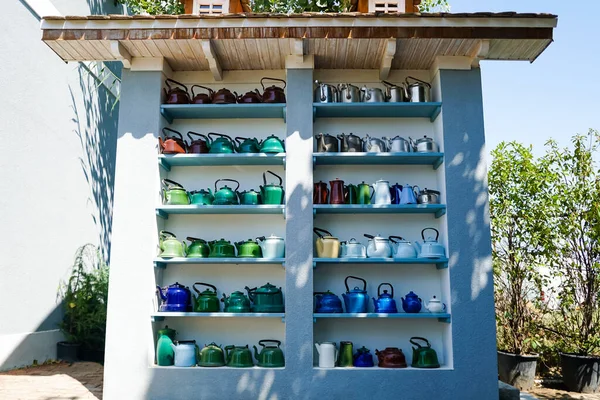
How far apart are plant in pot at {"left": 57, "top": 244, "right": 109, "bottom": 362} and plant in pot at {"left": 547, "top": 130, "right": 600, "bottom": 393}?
16.4 feet

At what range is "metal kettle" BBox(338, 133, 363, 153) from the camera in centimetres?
427

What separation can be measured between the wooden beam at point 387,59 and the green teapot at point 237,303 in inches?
90.2

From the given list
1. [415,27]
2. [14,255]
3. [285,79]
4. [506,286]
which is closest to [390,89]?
[415,27]

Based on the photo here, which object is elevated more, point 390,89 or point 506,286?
point 390,89

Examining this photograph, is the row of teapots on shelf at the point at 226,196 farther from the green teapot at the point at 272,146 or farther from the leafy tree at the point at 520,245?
the leafy tree at the point at 520,245

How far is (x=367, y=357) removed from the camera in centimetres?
394

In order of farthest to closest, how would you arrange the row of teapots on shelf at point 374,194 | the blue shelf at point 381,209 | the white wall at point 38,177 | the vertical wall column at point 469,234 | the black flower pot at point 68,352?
the black flower pot at point 68,352 → the white wall at point 38,177 → the row of teapots on shelf at point 374,194 → the blue shelf at point 381,209 → the vertical wall column at point 469,234

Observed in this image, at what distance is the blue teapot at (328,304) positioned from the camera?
3.99 m

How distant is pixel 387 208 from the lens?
4.08 meters

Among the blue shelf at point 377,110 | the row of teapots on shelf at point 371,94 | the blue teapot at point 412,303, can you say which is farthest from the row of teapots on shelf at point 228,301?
the row of teapots on shelf at point 371,94

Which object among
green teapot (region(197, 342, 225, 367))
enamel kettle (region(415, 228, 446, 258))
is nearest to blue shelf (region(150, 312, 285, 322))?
green teapot (region(197, 342, 225, 367))

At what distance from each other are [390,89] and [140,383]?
318cm

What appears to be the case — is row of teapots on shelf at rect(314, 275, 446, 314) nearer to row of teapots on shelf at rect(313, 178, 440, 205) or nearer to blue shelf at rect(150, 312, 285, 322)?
blue shelf at rect(150, 312, 285, 322)

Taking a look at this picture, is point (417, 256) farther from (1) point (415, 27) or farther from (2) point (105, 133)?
(2) point (105, 133)
